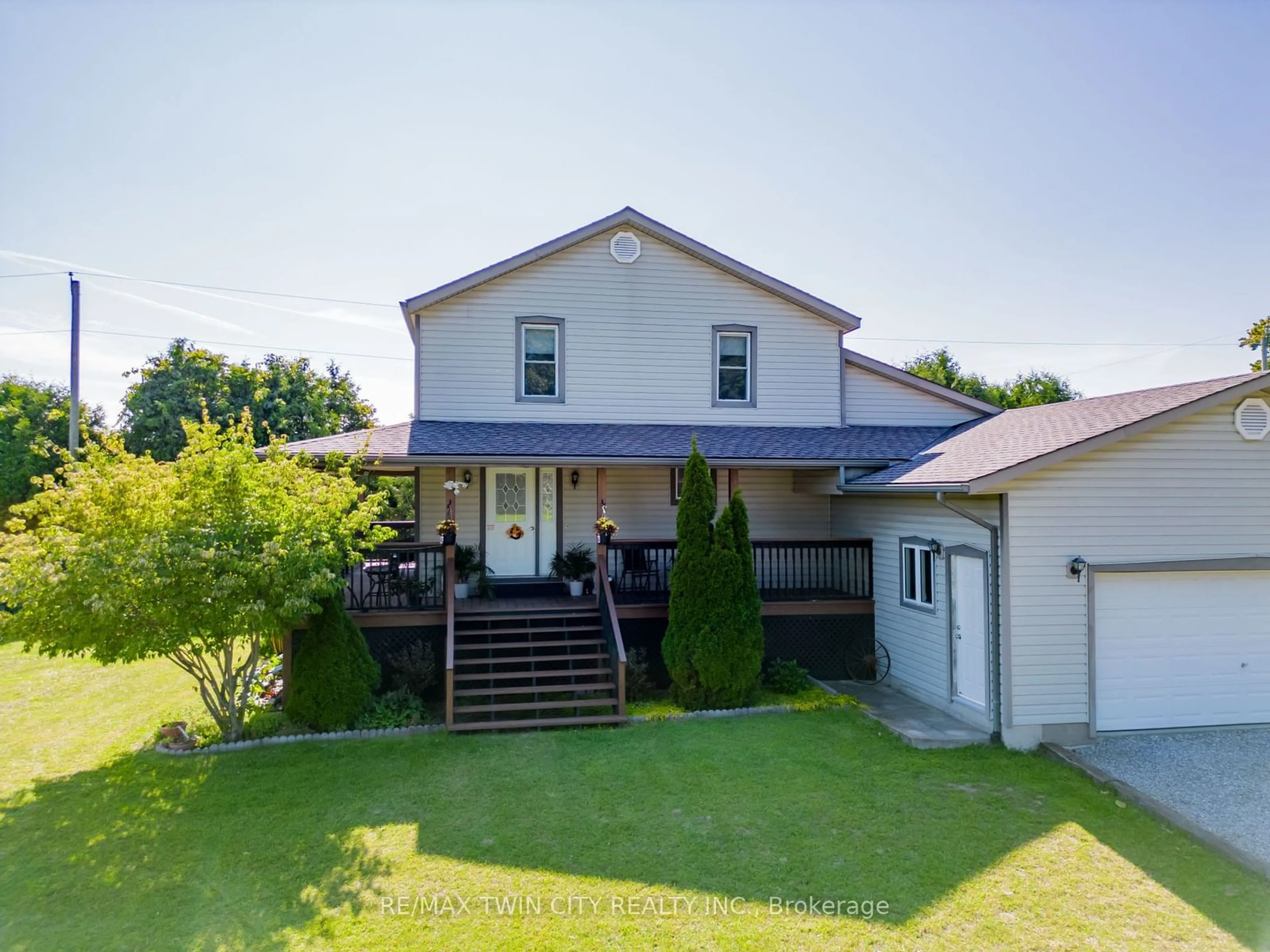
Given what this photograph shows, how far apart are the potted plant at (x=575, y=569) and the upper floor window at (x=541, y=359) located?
2940 millimetres

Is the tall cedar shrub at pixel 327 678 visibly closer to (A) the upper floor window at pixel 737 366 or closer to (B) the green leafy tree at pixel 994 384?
(A) the upper floor window at pixel 737 366

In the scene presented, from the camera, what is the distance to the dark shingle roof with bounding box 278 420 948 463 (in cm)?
1058

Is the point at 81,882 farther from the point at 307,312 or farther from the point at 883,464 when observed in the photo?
the point at 307,312

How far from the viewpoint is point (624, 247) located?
12.7 meters

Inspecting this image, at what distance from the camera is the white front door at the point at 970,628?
27.0ft

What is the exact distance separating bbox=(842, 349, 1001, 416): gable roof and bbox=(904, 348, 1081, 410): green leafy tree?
69.9 ft

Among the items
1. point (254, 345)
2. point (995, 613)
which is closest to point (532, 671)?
point (995, 613)

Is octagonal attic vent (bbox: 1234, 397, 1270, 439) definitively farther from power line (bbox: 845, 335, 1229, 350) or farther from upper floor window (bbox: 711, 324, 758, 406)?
power line (bbox: 845, 335, 1229, 350)

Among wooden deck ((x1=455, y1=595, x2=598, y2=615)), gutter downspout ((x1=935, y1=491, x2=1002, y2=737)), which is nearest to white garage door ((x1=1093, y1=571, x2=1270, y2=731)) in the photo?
gutter downspout ((x1=935, y1=491, x2=1002, y2=737))

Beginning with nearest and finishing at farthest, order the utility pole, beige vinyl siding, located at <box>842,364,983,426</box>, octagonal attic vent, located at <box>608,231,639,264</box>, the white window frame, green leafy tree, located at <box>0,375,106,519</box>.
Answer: the white window frame < octagonal attic vent, located at <box>608,231,639,264</box> < beige vinyl siding, located at <box>842,364,983,426</box> < the utility pole < green leafy tree, located at <box>0,375,106,519</box>

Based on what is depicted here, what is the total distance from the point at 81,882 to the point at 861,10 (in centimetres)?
1366

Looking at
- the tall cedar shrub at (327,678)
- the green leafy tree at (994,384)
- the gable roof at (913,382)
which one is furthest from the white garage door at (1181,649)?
the green leafy tree at (994,384)

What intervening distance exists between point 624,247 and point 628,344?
1852mm

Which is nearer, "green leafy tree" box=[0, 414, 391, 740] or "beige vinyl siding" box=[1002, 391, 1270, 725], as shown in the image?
"green leafy tree" box=[0, 414, 391, 740]
